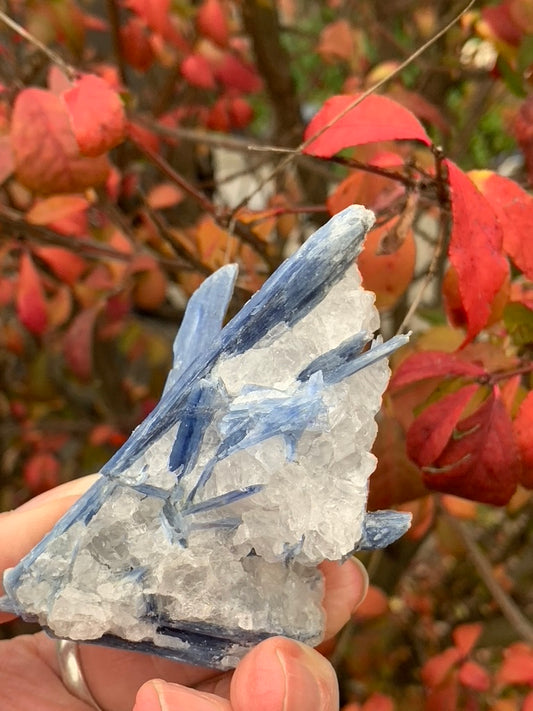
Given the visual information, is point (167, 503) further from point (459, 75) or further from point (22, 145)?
point (459, 75)

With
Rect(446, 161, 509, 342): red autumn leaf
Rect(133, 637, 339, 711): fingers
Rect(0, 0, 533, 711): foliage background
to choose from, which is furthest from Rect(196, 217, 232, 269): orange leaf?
Rect(133, 637, 339, 711): fingers

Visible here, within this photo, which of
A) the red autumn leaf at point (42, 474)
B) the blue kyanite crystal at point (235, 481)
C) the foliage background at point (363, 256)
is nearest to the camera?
the blue kyanite crystal at point (235, 481)

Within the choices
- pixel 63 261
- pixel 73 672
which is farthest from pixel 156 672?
pixel 63 261

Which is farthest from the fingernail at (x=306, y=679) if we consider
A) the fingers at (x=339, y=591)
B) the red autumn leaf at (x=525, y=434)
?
the red autumn leaf at (x=525, y=434)

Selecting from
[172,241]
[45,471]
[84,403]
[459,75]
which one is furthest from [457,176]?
[84,403]

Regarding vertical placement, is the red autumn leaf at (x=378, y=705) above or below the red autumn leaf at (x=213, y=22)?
below

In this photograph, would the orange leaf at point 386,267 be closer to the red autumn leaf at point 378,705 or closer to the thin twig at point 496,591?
the thin twig at point 496,591
